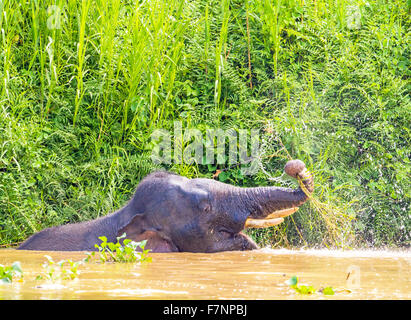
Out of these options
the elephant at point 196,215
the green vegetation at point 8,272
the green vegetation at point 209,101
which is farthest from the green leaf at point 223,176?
the green vegetation at point 8,272

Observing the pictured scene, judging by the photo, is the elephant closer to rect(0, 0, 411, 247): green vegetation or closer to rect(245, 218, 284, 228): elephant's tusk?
rect(245, 218, 284, 228): elephant's tusk

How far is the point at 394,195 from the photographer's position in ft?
23.7

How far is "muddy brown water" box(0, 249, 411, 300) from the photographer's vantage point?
11.2 ft

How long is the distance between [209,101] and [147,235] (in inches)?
101

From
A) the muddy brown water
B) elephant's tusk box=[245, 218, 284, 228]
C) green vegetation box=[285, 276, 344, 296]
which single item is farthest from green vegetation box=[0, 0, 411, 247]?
green vegetation box=[285, 276, 344, 296]

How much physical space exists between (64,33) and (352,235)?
385 centimetres

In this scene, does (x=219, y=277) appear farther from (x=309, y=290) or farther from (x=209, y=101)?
(x=209, y=101)

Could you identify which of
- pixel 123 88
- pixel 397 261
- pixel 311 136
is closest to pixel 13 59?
pixel 123 88

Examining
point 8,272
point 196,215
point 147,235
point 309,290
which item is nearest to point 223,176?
point 196,215

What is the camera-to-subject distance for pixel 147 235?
5.81 m

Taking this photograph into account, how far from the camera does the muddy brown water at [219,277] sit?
3428 mm

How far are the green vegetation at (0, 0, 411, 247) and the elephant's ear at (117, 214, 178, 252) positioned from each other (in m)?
1.19

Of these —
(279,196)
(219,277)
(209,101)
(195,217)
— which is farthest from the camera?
(209,101)

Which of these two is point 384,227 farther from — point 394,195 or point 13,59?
point 13,59
